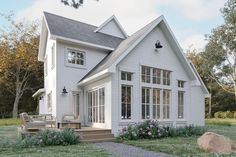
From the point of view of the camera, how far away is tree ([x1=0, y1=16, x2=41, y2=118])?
33469mm

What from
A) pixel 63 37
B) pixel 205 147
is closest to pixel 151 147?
pixel 205 147

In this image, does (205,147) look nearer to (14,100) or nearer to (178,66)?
(178,66)

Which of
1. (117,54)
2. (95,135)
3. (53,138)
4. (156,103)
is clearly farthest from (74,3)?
(156,103)

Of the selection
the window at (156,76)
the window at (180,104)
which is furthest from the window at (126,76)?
the window at (180,104)

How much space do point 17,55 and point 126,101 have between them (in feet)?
71.6

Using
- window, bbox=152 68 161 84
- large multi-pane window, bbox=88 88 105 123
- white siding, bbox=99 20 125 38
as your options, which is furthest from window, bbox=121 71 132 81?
white siding, bbox=99 20 125 38

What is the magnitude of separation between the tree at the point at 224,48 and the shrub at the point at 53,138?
27058 millimetres

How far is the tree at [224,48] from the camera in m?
34.1

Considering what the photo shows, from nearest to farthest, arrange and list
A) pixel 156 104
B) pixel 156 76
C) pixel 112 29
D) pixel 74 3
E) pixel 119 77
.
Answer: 1. pixel 74 3
2. pixel 119 77
3. pixel 156 104
4. pixel 156 76
5. pixel 112 29

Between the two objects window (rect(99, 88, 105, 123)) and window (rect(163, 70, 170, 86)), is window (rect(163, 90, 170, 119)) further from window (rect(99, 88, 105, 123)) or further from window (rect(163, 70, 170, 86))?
window (rect(99, 88, 105, 123))

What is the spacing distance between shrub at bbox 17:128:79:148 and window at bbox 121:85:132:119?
320 centimetres

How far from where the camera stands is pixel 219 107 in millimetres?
42781

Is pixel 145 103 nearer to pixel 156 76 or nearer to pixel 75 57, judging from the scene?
pixel 156 76

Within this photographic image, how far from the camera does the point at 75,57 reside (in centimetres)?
1681
